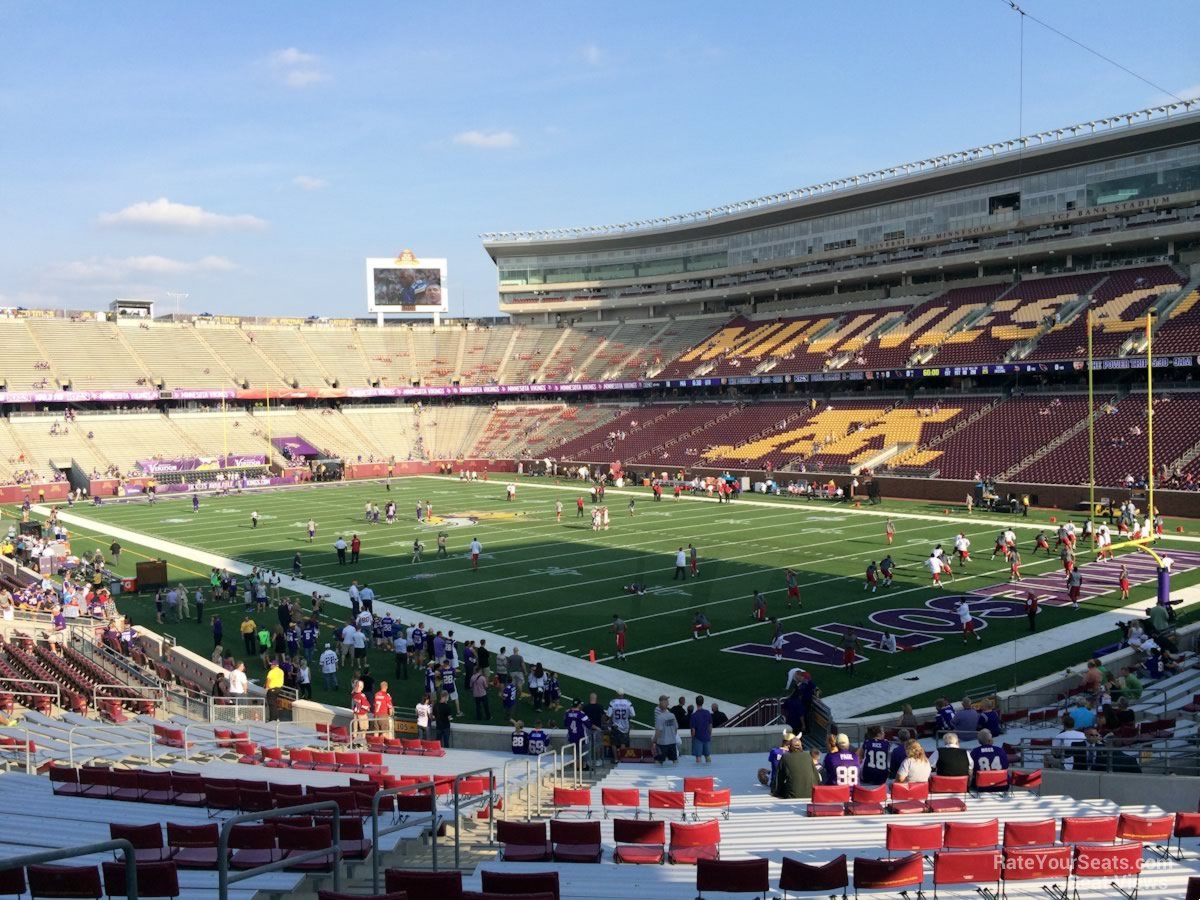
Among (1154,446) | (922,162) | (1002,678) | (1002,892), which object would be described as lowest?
(1002,678)

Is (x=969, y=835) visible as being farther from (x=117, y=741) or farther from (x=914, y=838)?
(x=117, y=741)

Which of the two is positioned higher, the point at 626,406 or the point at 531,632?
the point at 626,406

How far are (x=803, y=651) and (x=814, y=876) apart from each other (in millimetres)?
15108

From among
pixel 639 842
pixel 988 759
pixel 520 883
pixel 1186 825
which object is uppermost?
pixel 520 883

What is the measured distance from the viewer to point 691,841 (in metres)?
8.48

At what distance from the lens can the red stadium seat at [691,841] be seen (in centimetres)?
843

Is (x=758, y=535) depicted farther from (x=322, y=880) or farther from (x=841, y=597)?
(x=322, y=880)

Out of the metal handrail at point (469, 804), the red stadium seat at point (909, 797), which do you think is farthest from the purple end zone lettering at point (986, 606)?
the metal handrail at point (469, 804)

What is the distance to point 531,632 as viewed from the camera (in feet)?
78.9

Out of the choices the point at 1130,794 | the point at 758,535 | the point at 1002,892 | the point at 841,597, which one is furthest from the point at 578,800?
the point at 758,535

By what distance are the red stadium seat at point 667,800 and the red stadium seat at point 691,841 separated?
159 cm

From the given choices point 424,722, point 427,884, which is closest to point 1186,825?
point 427,884

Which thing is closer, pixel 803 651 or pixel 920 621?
pixel 803 651

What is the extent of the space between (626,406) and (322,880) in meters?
67.7
